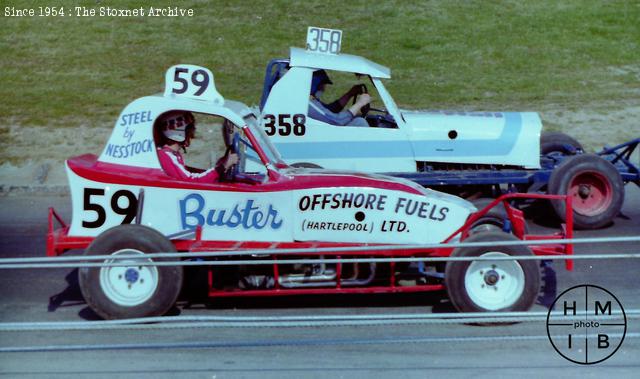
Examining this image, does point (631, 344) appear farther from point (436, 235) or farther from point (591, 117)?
point (591, 117)

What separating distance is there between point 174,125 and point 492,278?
2900 mm

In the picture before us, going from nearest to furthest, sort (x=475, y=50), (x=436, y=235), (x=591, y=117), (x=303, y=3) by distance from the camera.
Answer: (x=436, y=235)
(x=591, y=117)
(x=475, y=50)
(x=303, y=3)

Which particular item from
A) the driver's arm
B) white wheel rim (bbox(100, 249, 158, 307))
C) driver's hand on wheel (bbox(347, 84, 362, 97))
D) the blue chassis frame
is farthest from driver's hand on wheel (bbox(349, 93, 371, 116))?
white wheel rim (bbox(100, 249, 158, 307))

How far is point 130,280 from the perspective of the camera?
26.4 feet

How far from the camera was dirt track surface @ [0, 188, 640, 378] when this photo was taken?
7.24 m

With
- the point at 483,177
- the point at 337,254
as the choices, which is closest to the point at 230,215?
the point at 337,254

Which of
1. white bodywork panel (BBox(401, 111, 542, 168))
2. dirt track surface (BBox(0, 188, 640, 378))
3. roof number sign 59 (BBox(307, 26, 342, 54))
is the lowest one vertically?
dirt track surface (BBox(0, 188, 640, 378))

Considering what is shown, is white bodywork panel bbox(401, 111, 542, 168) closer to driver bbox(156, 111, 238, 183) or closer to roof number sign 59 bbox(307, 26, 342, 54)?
roof number sign 59 bbox(307, 26, 342, 54)

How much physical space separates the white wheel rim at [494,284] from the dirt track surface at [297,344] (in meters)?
0.21

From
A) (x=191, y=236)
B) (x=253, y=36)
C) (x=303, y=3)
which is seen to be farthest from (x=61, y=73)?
(x=191, y=236)

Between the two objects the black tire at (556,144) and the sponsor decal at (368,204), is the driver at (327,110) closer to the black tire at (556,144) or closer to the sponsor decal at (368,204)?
the black tire at (556,144)

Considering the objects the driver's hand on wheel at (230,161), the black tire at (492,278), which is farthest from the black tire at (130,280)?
the black tire at (492,278)

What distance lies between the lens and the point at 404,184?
848 centimetres

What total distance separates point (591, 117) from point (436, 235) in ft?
28.3
